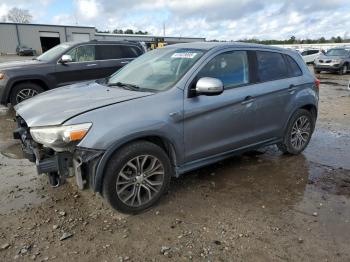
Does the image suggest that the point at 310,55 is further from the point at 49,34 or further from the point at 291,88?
the point at 49,34

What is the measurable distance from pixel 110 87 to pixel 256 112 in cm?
193

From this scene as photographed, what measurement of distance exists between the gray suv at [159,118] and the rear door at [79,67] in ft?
13.7

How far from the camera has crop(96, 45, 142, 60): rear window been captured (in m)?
9.48

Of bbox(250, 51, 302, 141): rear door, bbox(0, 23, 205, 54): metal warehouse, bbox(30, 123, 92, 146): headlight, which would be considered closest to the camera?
bbox(30, 123, 92, 146): headlight

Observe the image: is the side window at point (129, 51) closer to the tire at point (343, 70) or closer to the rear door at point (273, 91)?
the rear door at point (273, 91)

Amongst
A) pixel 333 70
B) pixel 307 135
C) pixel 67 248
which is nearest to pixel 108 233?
pixel 67 248

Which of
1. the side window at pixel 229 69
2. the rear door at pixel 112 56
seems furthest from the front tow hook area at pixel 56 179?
the rear door at pixel 112 56

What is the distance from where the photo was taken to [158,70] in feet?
14.8

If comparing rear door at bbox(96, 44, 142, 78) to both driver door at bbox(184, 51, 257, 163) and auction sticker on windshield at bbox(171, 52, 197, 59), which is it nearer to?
auction sticker on windshield at bbox(171, 52, 197, 59)

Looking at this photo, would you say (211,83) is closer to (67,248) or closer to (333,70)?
(67,248)

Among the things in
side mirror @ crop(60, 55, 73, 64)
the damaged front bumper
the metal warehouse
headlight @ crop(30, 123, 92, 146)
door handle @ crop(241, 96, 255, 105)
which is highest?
the metal warehouse

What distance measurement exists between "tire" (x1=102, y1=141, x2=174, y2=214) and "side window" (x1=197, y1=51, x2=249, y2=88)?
1.10 metres

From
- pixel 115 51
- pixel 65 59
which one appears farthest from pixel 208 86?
pixel 115 51

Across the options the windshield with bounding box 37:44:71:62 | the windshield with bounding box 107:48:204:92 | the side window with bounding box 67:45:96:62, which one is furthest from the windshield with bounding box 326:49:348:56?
the windshield with bounding box 107:48:204:92
